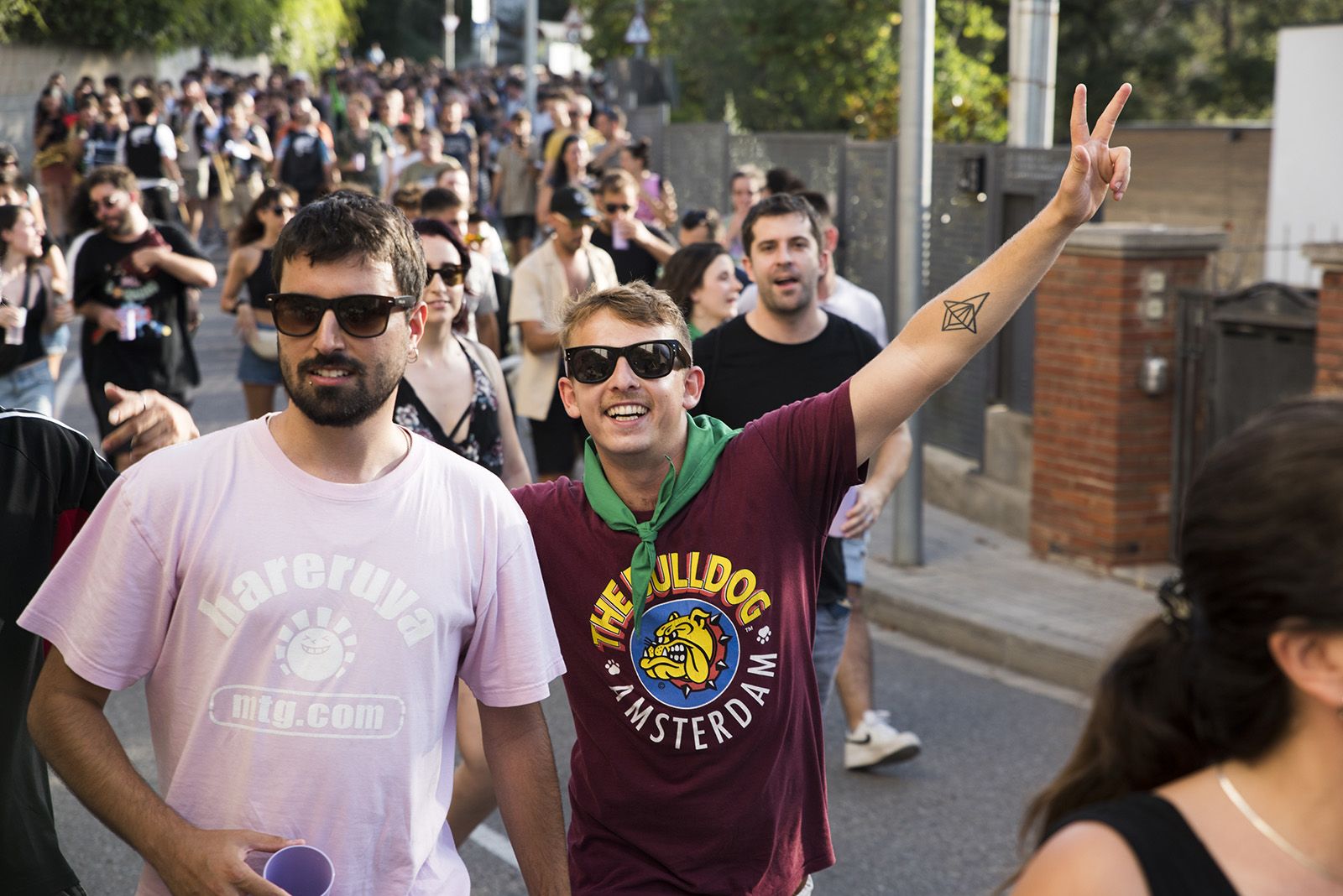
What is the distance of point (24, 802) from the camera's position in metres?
3.10

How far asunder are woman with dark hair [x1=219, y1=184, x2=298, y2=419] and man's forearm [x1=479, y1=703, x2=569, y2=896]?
6574 mm

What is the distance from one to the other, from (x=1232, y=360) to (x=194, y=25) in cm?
3532

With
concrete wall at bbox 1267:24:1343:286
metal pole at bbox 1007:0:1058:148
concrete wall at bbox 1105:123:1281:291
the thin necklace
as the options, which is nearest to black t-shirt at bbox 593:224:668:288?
metal pole at bbox 1007:0:1058:148

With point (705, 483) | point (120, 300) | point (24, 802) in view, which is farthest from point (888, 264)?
point (24, 802)

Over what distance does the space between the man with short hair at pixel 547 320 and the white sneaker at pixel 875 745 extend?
2.38 m

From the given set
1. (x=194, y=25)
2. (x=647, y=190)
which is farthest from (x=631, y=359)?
(x=194, y=25)

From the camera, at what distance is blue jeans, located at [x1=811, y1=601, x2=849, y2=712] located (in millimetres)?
5270

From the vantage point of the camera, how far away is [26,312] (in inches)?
314

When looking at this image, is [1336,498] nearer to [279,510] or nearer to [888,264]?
[279,510]

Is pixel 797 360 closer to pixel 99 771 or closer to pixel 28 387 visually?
pixel 99 771

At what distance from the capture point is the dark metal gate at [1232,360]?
8320 mm

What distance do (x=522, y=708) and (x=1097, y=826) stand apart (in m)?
1.33

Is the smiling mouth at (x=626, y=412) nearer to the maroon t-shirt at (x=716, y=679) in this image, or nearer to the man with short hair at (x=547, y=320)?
the maroon t-shirt at (x=716, y=679)

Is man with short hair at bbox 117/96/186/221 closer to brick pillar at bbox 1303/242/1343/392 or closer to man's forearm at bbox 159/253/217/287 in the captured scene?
man's forearm at bbox 159/253/217/287
